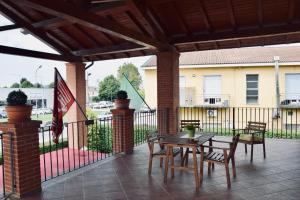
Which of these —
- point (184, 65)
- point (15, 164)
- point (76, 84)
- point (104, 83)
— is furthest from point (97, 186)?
point (104, 83)

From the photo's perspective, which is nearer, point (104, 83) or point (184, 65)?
point (184, 65)

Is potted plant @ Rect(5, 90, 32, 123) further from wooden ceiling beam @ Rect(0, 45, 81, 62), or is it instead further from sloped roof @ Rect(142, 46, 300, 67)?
sloped roof @ Rect(142, 46, 300, 67)

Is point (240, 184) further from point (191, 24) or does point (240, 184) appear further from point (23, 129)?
point (191, 24)

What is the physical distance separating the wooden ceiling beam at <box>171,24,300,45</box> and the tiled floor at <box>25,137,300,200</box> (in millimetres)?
2606

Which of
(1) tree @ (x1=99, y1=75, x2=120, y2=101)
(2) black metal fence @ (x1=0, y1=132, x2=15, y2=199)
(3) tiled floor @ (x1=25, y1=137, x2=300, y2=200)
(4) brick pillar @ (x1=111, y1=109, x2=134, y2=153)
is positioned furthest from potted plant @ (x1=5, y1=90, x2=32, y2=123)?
(1) tree @ (x1=99, y1=75, x2=120, y2=101)

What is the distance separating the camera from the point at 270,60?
45.7 ft

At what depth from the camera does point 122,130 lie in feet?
20.0

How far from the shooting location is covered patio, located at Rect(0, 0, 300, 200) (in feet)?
12.3

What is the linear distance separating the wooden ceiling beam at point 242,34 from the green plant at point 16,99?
4.11 metres

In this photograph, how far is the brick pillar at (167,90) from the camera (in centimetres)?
689

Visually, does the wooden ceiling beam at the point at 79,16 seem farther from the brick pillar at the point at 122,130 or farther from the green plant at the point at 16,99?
the brick pillar at the point at 122,130

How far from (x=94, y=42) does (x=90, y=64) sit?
1.66 metres

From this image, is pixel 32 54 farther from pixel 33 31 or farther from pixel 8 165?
pixel 8 165

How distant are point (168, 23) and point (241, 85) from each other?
9.22 metres
